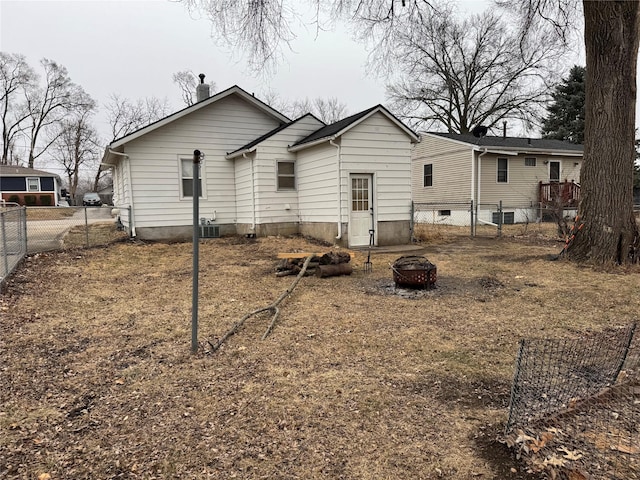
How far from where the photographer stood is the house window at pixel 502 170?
1919cm

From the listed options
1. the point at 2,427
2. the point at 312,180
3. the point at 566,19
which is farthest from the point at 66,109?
the point at 2,427

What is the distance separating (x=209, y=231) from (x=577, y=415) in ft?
39.3

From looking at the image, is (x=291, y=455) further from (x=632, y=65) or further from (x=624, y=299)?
(x=632, y=65)

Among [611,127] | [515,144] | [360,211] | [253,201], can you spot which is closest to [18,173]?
[253,201]

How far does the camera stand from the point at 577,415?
8.32 feet

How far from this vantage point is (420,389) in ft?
10.3

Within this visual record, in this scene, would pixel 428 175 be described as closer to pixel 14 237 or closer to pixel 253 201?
pixel 253 201

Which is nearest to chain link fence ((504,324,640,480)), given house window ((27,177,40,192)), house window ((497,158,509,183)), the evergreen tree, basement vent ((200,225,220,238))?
basement vent ((200,225,220,238))

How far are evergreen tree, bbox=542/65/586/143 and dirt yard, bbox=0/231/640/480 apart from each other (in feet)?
101

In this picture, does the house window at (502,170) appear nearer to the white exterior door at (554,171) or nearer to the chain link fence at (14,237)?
the white exterior door at (554,171)

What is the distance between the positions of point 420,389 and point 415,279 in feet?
10.8

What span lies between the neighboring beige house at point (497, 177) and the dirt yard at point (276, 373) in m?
12.3

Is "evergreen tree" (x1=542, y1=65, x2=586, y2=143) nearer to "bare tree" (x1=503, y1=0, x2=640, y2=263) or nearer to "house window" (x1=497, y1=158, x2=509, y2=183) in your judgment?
"house window" (x1=497, y1=158, x2=509, y2=183)

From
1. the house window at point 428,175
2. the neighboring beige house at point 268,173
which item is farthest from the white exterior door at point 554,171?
the neighboring beige house at point 268,173
